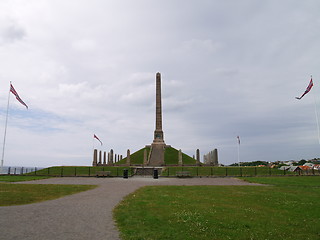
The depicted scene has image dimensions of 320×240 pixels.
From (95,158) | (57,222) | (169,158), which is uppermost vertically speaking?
(169,158)

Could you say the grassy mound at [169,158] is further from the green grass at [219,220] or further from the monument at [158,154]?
the green grass at [219,220]

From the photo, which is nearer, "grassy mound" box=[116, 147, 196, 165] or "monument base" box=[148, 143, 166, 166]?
"monument base" box=[148, 143, 166, 166]

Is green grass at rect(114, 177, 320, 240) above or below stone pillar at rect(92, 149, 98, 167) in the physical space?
below

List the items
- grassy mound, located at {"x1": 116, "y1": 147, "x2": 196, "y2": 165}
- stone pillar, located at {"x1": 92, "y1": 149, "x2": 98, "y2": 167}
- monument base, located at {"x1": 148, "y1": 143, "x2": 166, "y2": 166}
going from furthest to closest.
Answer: grassy mound, located at {"x1": 116, "y1": 147, "x2": 196, "y2": 165}, monument base, located at {"x1": 148, "y1": 143, "x2": 166, "y2": 166}, stone pillar, located at {"x1": 92, "y1": 149, "x2": 98, "y2": 167}

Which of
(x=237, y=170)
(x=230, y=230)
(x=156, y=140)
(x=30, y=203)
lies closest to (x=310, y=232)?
(x=230, y=230)

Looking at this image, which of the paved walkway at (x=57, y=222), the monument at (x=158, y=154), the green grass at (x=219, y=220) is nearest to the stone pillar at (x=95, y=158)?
the monument at (x=158, y=154)

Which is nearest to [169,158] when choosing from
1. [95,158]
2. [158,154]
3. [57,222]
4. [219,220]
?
[158,154]

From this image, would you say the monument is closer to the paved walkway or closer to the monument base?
the monument base

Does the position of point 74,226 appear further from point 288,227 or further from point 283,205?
point 283,205

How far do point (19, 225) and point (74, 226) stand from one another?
5.77 feet

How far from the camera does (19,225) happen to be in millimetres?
7871

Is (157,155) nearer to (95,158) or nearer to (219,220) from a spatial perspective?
(95,158)

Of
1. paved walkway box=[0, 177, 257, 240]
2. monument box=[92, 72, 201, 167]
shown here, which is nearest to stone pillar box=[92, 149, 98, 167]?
monument box=[92, 72, 201, 167]

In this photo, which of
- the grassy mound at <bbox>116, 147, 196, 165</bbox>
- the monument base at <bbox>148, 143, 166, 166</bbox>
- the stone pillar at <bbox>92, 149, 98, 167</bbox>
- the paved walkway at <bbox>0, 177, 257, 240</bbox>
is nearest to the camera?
the paved walkway at <bbox>0, 177, 257, 240</bbox>
